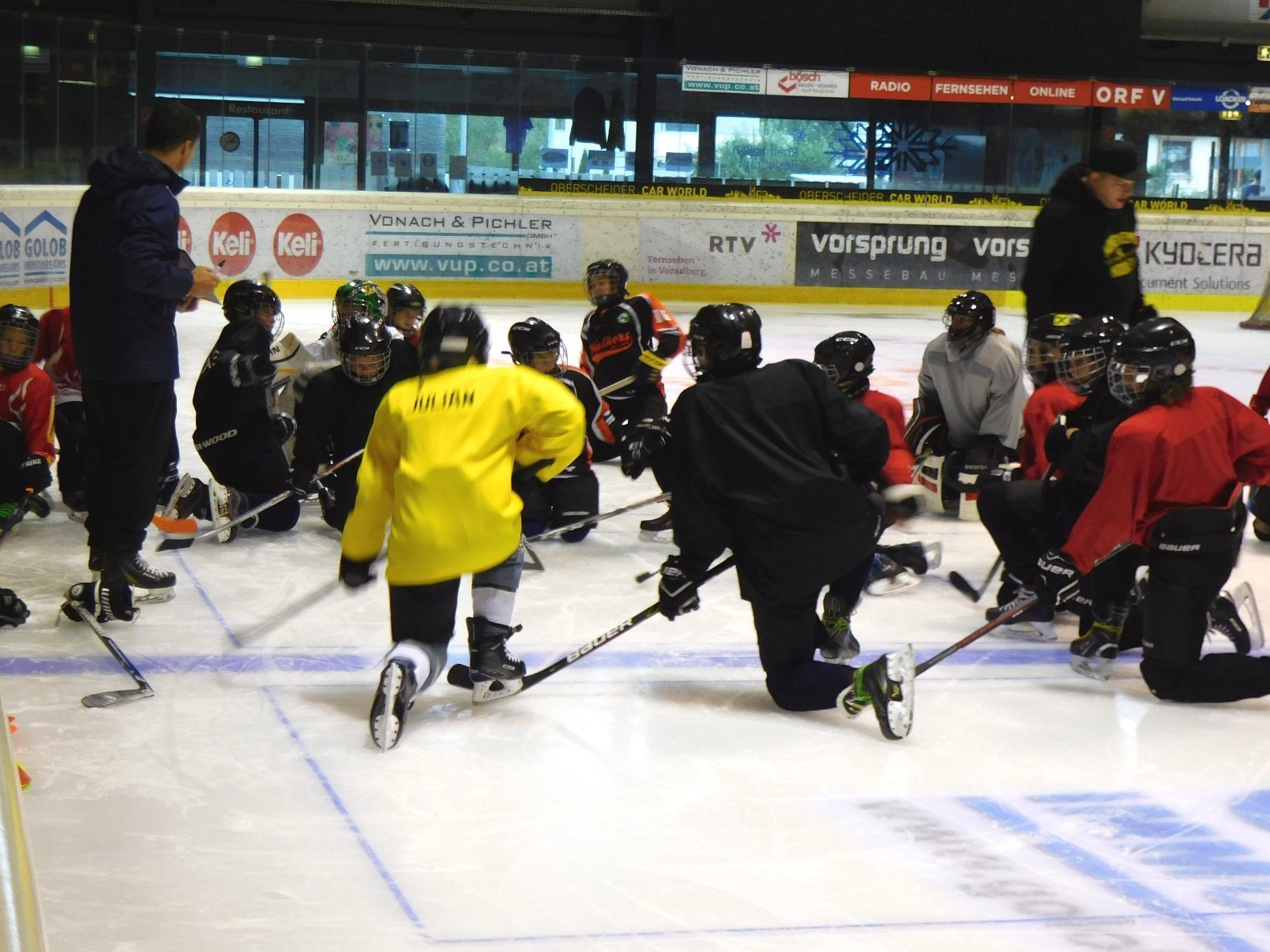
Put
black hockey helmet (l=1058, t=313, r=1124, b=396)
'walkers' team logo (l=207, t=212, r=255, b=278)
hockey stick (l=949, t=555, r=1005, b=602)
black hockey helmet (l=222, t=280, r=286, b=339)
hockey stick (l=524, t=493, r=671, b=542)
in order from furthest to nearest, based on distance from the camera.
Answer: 1. 'walkers' team logo (l=207, t=212, r=255, b=278)
2. black hockey helmet (l=222, t=280, r=286, b=339)
3. hockey stick (l=524, t=493, r=671, b=542)
4. hockey stick (l=949, t=555, r=1005, b=602)
5. black hockey helmet (l=1058, t=313, r=1124, b=396)

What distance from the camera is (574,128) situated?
15477 millimetres

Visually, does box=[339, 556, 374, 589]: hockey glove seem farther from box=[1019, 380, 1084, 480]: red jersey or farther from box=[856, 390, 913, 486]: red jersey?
box=[1019, 380, 1084, 480]: red jersey

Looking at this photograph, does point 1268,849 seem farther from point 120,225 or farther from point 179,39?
point 179,39

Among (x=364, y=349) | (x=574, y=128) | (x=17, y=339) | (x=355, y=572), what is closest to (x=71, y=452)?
(x=17, y=339)

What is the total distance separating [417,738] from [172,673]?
79 centimetres

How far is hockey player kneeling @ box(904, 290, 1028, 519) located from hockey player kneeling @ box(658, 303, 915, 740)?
7.98 feet

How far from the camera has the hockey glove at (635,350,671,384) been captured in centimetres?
611

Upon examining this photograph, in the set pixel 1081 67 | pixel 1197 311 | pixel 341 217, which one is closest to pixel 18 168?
pixel 341 217

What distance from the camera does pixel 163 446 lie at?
411 centimetres

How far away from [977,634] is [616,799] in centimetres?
113

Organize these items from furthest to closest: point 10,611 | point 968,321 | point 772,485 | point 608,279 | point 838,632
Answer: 1. point 608,279
2. point 968,321
3. point 10,611
4. point 838,632
5. point 772,485

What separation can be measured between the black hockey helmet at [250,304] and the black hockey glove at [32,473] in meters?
0.80

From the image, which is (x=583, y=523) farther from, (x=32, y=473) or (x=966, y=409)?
(x=32, y=473)

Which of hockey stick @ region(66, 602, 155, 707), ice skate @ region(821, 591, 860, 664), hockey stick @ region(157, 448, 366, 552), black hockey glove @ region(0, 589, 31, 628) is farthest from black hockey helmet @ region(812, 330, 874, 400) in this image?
black hockey glove @ region(0, 589, 31, 628)
